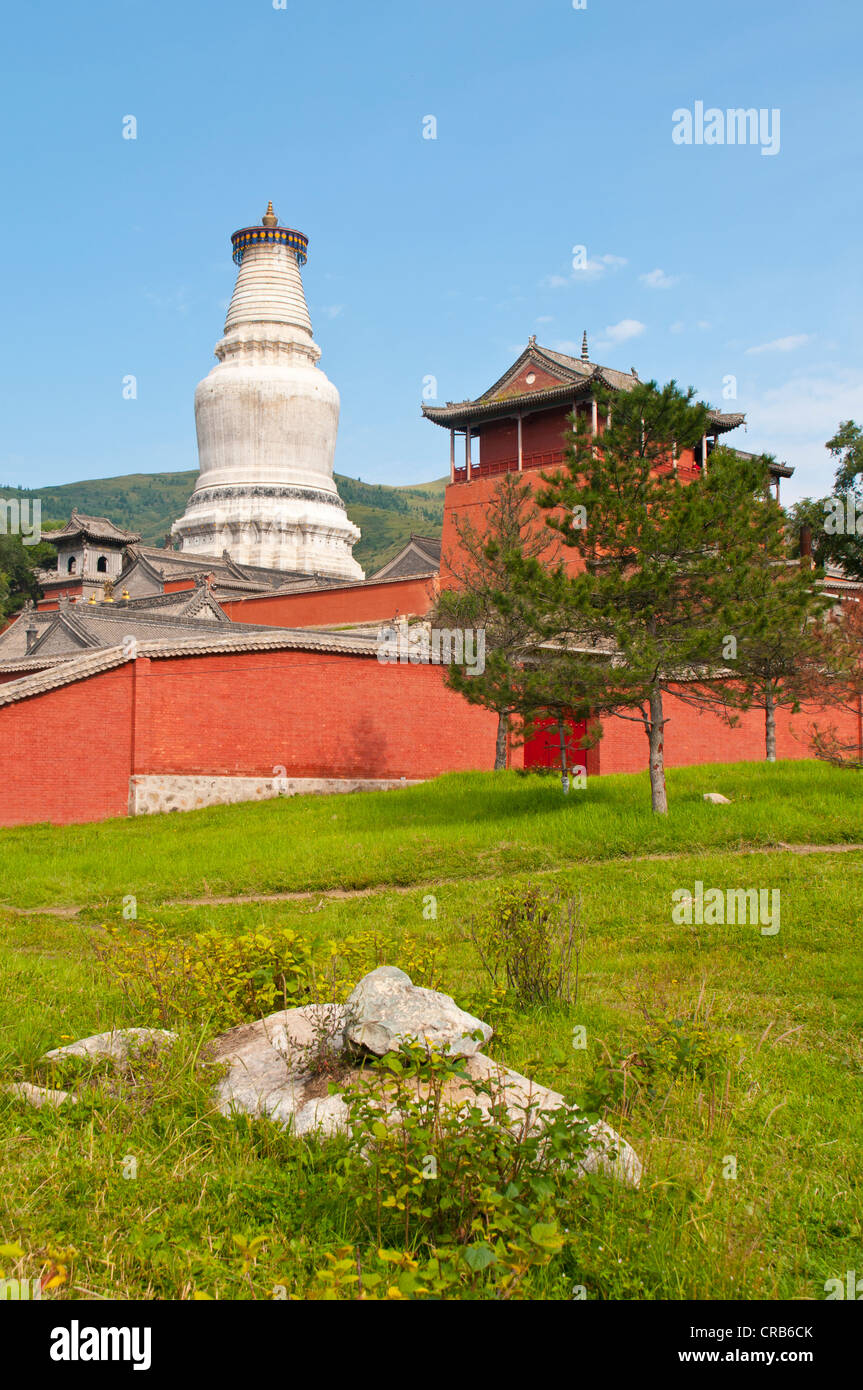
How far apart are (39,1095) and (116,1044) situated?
459 mm

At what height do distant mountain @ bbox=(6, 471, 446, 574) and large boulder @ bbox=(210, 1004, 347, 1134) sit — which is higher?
distant mountain @ bbox=(6, 471, 446, 574)

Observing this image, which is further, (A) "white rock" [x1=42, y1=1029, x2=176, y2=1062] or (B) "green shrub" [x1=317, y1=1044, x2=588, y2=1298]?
(A) "white rock" [x1=42, y1=1029, x2=176, y2=1062]

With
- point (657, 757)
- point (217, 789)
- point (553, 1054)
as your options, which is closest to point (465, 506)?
point (217, 789)

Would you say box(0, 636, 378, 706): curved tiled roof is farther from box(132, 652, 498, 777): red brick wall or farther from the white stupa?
the white stupa

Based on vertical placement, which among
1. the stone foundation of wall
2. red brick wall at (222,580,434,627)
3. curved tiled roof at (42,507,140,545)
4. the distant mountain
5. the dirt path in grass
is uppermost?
the distant mountain

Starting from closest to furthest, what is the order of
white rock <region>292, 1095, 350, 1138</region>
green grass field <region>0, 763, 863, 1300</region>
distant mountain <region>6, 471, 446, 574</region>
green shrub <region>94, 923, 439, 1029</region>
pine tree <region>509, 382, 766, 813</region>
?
1. green grass field <region>0, 763, 863, 1300</region>
2. white rock <region>292, 1095, 350, 1138</region>
3. green shrub <region>94, 923, 439, 1029</region>
4. pine tree <region>509, 382, 766, 813</region>
5. distant mountain <region>6, 471, 446, 574</region>

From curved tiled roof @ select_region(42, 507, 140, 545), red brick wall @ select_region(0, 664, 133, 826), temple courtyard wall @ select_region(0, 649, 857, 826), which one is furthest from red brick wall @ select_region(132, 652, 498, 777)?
curved tiled roof @ select_region(42, 507, 140, 545)

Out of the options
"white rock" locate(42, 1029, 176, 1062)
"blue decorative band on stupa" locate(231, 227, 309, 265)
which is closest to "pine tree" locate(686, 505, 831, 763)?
"white rock" locate(42, 1029, 176, 1062)

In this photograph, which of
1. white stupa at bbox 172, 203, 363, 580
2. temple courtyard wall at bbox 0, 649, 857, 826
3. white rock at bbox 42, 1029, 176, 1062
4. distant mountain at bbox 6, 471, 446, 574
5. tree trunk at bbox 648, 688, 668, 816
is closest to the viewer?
white rock at bbox 42, 1029, 176, 1062

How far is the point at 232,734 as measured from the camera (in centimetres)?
1717

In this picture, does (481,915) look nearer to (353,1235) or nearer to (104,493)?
(353,1235)

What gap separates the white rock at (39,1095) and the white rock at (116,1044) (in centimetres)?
29

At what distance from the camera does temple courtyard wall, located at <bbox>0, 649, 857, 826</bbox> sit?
52.6 ft

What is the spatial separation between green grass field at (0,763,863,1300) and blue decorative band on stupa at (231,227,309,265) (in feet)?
105
